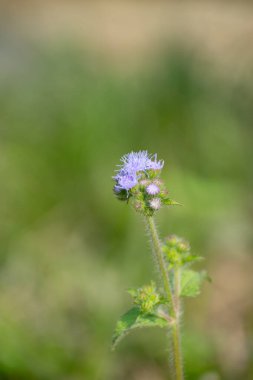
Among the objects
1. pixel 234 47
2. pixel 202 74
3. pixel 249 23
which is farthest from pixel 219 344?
pixel 249 23

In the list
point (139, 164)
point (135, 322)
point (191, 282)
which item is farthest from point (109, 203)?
point (135, 322)

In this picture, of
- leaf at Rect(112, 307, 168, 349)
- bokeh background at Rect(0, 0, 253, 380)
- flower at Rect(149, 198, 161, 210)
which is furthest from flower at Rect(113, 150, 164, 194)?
bokeh background at Rect(0, 0, 253, 380)

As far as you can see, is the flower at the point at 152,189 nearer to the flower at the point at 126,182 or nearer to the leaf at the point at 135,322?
the flower at the point at 126,182

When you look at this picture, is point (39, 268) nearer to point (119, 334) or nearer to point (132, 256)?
point (132, 256)

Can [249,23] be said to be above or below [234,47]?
above

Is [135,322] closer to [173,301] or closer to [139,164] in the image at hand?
[173,301]

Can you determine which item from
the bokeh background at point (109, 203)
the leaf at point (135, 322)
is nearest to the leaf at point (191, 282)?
the leaf at point (135, 322)
